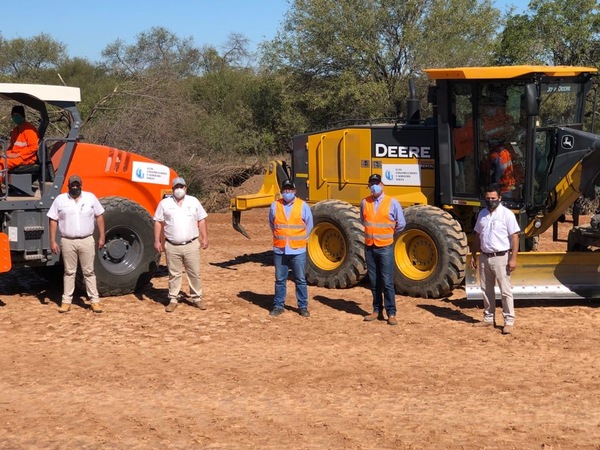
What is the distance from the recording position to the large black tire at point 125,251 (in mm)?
10648

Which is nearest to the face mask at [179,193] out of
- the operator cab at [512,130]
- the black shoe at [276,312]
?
the black shoe at [276,312]

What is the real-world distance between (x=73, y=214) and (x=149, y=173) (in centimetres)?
169

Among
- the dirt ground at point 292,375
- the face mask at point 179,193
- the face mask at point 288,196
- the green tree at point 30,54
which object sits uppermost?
the green tree at point 30,54

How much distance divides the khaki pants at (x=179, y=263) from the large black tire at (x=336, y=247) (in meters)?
2.02

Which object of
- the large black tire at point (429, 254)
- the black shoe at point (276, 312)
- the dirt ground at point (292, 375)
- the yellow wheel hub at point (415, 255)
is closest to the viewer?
the dirt ground at point (292, 375)

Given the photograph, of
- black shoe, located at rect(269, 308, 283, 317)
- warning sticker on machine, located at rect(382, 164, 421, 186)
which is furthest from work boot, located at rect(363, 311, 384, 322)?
warning sticker on machine, located at rect(382, 164, 421, 186)

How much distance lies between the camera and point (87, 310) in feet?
33.5

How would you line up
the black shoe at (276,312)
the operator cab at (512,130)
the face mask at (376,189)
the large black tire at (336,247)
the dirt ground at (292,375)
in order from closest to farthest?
the dirt ground at (292,375)
the face mask at (376,189)
the black shoe at (276,312)
the operator cab at (512,130)
the large black tire at (336,247)

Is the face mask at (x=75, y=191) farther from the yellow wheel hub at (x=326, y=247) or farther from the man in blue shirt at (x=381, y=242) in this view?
the yellow wheel hub at (x=326, y=247)

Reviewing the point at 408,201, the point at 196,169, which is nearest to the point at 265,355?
the point at 408,201

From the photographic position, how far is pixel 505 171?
10609mm

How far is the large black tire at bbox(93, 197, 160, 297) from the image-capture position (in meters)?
10.6

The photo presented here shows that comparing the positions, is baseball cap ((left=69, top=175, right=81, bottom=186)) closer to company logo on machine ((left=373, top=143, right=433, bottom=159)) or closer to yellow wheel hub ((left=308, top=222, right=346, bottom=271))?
yellow wheel hub ((left=308, top=222, right=346, bottom=271))

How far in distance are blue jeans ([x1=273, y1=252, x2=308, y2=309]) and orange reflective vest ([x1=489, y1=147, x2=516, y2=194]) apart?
8.67ft
